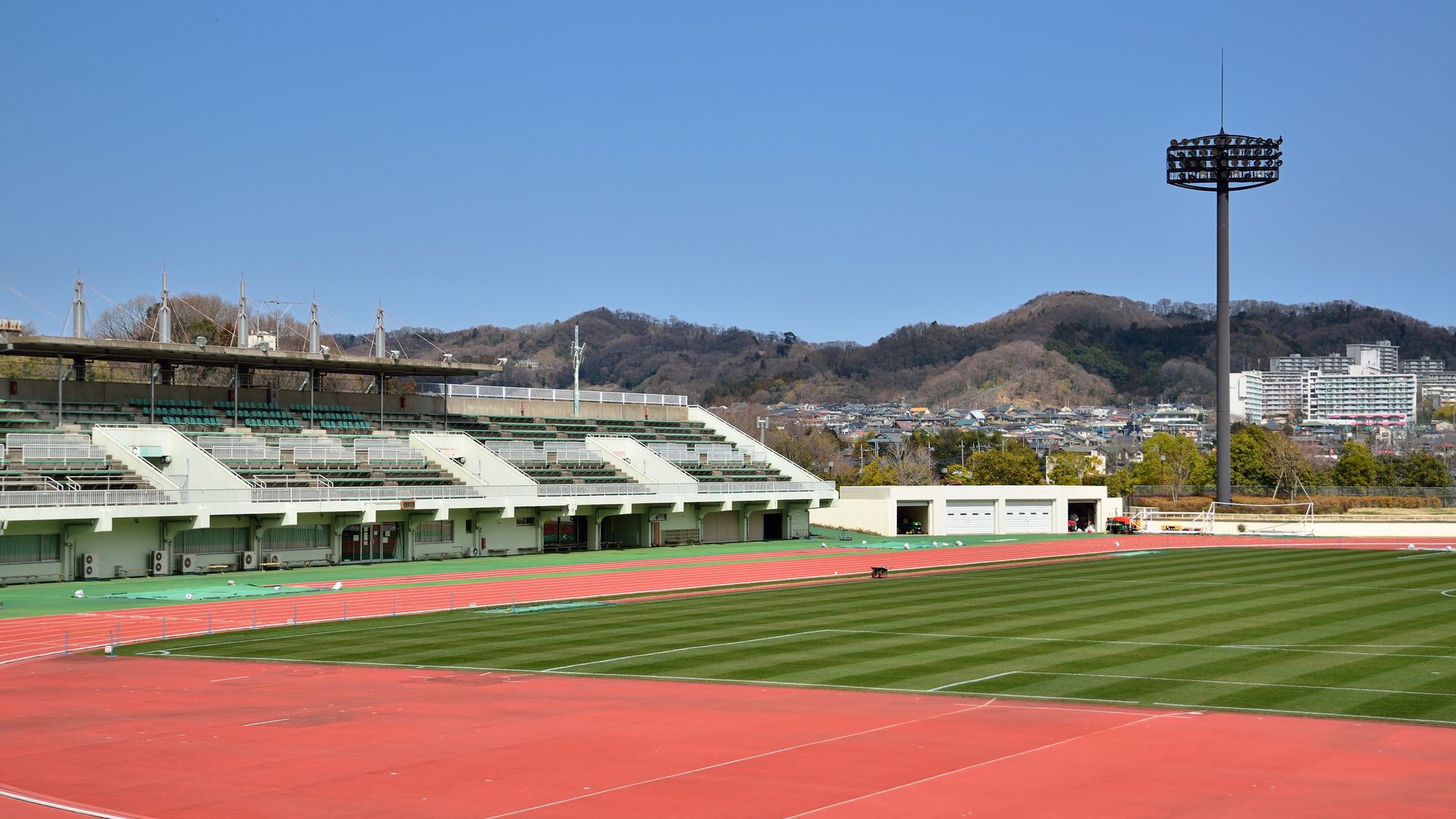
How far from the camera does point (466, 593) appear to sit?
46000 millimetres

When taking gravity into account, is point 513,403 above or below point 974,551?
above

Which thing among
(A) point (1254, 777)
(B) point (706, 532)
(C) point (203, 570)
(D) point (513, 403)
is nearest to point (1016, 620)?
(A) point (1254, 777)

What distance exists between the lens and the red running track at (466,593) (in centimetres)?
3475

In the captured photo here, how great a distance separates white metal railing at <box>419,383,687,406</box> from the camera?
81875 millimetres

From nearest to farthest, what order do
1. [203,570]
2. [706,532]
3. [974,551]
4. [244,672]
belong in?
[244,672] < [203,570] < [974,551] < [706,532]

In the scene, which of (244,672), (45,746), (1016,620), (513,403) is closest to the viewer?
(45,746)

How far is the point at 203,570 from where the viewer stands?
54.8 m

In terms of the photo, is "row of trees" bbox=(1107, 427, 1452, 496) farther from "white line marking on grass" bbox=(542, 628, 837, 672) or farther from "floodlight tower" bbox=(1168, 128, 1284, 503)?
"white line marking on grass" bbox=(542, 628, 837, 672)

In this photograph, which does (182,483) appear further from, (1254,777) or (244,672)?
(1254,777)

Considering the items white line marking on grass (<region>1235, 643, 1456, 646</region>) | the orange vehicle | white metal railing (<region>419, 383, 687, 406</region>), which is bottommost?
the orange vehicle

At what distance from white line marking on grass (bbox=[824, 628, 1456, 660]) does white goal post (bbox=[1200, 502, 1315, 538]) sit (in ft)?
183

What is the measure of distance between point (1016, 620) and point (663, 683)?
493 inches

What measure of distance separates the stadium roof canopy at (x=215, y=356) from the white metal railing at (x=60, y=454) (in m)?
5.62

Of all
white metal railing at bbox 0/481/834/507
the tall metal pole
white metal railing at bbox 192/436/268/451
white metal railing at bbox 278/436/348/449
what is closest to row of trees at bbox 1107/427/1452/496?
the tall metal pole
